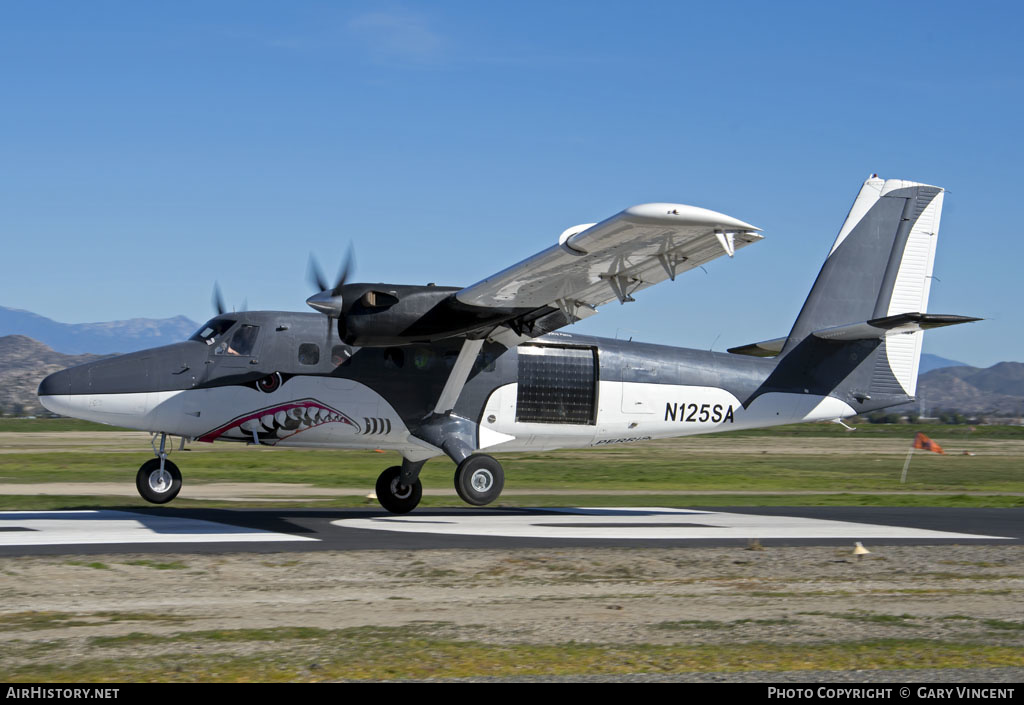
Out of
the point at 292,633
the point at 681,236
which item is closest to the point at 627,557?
the point at 681,236

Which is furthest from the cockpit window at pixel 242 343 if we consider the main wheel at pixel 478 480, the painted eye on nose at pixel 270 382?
the main wheel at pixel 478 480

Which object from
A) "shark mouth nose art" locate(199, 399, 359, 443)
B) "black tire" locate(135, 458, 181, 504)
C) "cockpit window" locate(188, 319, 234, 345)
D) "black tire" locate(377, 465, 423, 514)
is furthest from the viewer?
"black tire" locate(377, 465, 423, 514)

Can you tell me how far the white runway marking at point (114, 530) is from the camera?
1338cm

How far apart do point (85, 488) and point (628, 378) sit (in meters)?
Answer: 14.5

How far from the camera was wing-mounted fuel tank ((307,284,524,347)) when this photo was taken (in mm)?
15789

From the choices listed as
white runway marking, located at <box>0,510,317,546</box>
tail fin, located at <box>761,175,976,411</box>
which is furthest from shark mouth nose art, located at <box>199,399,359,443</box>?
tail fin, located at <box>761,175,976,411</box>

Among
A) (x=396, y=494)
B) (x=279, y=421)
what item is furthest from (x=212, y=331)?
(x=396, y=494)

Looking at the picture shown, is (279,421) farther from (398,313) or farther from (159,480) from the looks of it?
(398,313)

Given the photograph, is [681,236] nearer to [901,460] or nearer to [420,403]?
[420,403]

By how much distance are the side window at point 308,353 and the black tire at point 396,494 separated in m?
2.76

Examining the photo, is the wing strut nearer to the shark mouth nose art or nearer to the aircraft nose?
the shark mouth nose art

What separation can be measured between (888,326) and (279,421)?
34.5 ft

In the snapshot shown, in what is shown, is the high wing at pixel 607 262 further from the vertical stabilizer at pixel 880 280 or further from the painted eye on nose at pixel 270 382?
the vertical stabilizer at pixel 880 280

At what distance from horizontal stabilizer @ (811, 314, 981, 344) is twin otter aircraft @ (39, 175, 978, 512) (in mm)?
38
